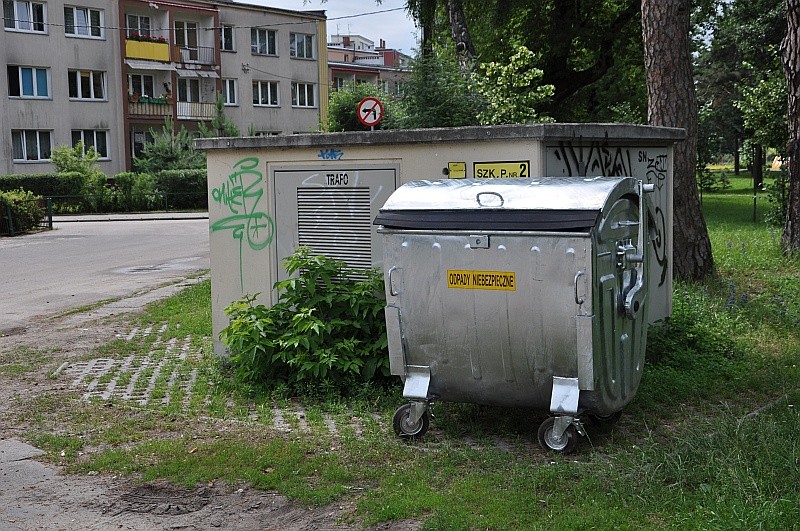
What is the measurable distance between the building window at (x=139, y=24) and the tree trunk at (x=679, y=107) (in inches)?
1539

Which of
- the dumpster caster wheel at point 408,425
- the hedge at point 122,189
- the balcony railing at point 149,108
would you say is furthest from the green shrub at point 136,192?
the dumpster caster wheel at point 408,425

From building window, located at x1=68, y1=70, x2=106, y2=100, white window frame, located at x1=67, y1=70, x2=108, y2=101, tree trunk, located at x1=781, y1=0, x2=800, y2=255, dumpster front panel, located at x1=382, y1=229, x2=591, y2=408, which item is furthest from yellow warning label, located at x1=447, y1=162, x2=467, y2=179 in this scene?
building window, located at x1=68, y1=70, x2=106, y2=100

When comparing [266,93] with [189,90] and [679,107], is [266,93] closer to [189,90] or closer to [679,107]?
[189,90]

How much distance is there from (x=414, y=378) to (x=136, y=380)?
10.8ft

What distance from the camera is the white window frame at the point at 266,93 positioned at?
172 feet

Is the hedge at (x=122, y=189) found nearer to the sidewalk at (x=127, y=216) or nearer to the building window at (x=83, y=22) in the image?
the sidewalk at (x=127, y=216)

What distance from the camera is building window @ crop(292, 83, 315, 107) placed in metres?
54.1

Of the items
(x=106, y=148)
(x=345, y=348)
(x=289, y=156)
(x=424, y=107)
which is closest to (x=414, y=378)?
(x=345, y=348)

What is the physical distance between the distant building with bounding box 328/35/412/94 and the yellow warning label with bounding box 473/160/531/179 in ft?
118

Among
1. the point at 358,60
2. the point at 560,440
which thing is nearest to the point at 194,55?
the point at 358,60

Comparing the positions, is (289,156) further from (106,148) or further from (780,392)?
(106,148)

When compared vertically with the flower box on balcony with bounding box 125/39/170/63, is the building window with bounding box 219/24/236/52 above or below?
above

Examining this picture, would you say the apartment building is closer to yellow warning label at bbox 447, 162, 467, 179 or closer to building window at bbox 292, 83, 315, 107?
building window at bbox 292, 83, 315, 107

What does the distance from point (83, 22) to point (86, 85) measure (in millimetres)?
2866
